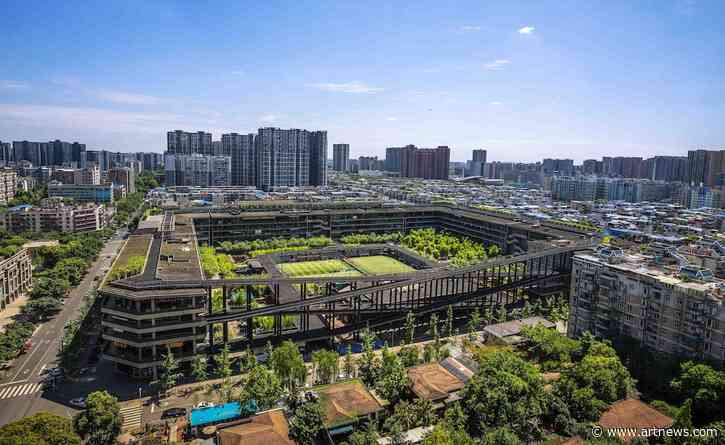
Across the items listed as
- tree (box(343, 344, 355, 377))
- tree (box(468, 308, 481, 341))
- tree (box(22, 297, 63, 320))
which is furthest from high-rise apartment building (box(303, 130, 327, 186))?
tree (box(343, 344, 355, 377))

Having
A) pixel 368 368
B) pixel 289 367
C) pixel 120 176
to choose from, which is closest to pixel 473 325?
pixel 368 368

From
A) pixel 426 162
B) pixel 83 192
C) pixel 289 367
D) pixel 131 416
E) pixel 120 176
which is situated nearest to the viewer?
pixel 131 416

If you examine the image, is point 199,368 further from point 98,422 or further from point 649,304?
point 649,304

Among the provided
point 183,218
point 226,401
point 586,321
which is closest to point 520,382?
point 586,321

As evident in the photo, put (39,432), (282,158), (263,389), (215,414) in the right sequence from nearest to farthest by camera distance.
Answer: (39,432)
(215,414)
(263,389)
(282,158)

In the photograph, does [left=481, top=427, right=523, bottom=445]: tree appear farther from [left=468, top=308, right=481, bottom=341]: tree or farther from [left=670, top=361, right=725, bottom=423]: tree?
[left=468, top=308, right=481, bottom=341]: tree

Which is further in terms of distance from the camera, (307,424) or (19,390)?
(19,390)

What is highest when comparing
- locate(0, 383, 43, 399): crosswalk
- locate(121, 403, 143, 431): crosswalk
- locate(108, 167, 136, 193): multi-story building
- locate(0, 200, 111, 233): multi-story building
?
locate(108, 167, 136, 193): multi-story building
